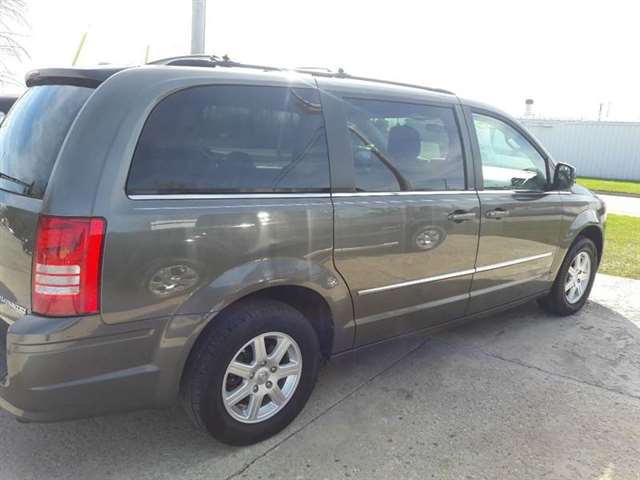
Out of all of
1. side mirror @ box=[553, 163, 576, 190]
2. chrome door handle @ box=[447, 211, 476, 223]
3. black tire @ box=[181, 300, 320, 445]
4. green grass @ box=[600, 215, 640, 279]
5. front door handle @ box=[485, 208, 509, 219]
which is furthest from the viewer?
green grass @ box=[600, 215, 640, 279]

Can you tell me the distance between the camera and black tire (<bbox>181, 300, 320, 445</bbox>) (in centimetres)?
252

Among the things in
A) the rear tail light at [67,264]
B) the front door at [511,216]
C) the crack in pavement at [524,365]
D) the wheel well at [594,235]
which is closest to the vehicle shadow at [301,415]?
the crack in pavement at [524,365]

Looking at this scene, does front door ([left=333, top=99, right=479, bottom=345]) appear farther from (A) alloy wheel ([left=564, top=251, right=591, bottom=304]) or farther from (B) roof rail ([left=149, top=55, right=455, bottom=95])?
(A) alloy wheel ([left=564, top=251, right=591, bottom=304])

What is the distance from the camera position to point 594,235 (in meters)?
5.00

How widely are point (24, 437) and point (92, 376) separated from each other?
884 mm

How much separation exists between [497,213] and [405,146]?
915 millimetres

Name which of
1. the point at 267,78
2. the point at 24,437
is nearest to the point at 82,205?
the point at 267,78

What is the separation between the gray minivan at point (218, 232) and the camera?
2174 mm

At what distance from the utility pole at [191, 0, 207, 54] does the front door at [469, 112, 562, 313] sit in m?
3.82

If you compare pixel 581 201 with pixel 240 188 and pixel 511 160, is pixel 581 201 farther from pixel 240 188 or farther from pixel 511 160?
pixel 240 188

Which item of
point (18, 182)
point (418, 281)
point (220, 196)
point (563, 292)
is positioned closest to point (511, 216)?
point (418, 281)

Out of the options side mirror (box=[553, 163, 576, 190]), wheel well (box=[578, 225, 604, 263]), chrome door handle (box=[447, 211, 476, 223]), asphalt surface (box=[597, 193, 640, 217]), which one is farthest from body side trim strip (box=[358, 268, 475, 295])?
asphalt surface (box=[597, 193, 640, 217])

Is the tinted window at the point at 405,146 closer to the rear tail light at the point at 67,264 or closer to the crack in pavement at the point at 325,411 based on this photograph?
→ the crack in pavement at the point at 325,411

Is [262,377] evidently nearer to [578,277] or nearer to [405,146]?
[405,146]
